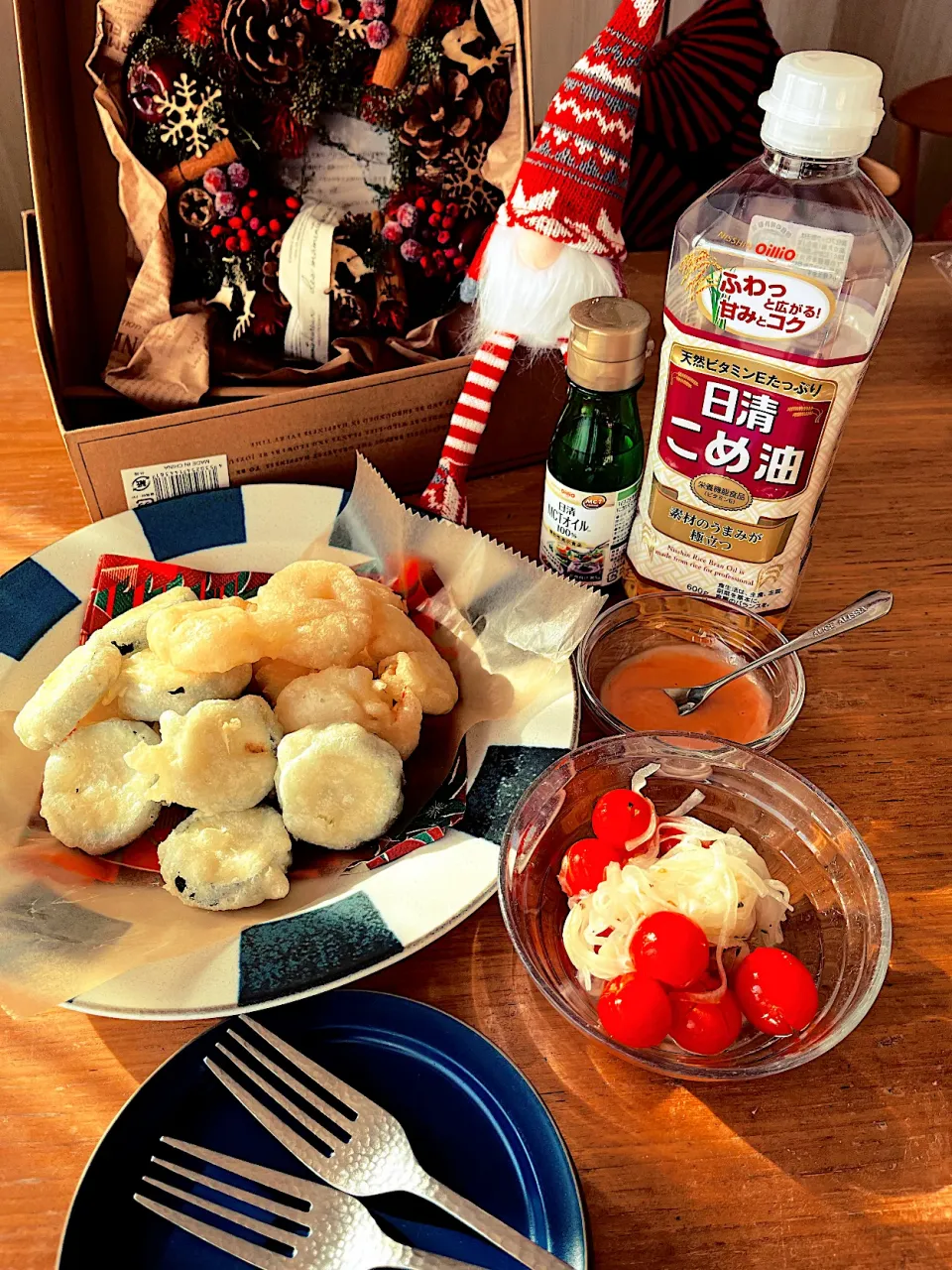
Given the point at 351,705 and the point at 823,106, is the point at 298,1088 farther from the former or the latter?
the point at 823,106

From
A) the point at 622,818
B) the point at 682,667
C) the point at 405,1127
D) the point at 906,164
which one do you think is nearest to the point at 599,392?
the point at 682,667

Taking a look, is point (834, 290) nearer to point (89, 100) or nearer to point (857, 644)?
point (857, 644)

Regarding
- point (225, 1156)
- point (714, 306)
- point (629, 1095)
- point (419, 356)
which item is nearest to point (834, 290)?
point (714, 306)

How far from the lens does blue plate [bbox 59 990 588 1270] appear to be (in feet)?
1.81

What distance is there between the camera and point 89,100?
1.12m

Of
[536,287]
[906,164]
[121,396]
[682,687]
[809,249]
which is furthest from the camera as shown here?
[906,164]

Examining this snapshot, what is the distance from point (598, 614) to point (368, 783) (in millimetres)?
269

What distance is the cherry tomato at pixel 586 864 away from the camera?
697 mm

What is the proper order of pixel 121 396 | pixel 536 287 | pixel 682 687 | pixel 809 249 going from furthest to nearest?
pixel 121 396, pixel 536 287, pixel 682 687, pixel 809 249

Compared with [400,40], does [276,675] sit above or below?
Answer: below

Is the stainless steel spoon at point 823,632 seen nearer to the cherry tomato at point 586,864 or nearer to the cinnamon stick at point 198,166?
the cherry tomato at point 586,864

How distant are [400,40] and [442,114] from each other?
0.29 ft

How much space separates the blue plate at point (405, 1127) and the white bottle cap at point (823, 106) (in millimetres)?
673

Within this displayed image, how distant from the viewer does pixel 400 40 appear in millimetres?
1084
